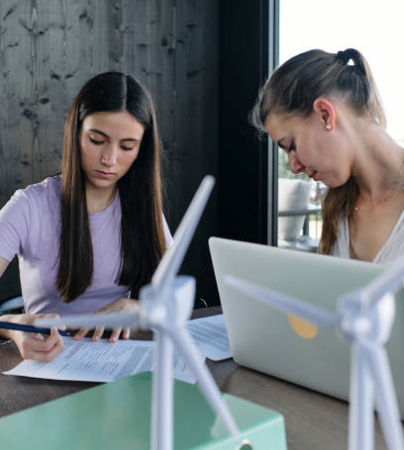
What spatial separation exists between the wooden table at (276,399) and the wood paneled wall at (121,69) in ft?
5.91

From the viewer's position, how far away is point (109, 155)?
5.21 feet

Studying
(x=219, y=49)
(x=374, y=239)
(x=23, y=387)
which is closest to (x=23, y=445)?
(x=23, y=387)

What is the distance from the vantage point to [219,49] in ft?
10.6

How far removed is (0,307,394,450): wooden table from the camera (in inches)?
31.0

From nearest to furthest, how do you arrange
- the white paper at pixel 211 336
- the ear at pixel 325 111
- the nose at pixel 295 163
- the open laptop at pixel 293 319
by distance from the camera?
the open laptop at pixel 293 319 < the white paper at pixel 211 336 < the ear at pixel 325 111 < the nose at pixel 295 163

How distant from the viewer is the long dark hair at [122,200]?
163cm

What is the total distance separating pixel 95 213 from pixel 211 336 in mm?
737

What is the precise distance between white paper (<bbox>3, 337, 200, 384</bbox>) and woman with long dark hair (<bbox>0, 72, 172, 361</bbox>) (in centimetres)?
31

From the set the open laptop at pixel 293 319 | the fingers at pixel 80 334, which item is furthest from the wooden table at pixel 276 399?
the fingers at pixel 80 334

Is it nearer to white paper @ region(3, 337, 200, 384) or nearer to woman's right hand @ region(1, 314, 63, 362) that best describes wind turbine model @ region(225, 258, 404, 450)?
white paper @ region(3, 337, 200, 384)

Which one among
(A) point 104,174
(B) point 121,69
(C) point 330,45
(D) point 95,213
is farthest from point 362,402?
(B) point 121,69

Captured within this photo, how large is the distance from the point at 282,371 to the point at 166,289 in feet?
2.13

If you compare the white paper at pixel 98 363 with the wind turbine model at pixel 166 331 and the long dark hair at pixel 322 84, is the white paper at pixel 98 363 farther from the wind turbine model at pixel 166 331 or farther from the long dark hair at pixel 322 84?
the long dark hair at pixel 322 84

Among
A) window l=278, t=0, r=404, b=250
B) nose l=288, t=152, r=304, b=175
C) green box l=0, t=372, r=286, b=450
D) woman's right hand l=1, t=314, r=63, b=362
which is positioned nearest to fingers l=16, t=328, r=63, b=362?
woman's right hand l=1, t=314, r=63, b=362
